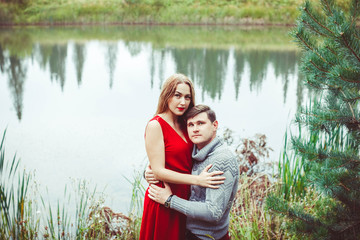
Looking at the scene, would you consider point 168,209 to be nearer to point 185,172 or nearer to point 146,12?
point 185,172

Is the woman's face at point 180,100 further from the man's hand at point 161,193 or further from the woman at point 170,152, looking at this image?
the man's hand at point 161,193

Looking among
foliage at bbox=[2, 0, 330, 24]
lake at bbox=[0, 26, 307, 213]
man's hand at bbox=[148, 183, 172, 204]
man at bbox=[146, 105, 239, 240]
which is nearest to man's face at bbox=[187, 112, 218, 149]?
man at bbox=[146, 105, 239, 240]

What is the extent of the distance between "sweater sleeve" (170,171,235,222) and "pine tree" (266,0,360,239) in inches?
21.5

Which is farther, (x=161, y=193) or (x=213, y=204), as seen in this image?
(x=161, y=193)

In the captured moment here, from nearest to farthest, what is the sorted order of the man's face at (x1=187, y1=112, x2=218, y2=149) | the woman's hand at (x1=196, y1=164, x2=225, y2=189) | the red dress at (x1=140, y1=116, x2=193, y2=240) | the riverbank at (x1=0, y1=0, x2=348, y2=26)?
the woman's hand at (x1=196, y1=164, x2=225, y2=189) < the man's face at (x1=187, y1=112, x2=218, y2=149) < the red dress at (x1=140, y1=116, x2=193, y2=240) < the riverbank at (x1=0, y1=0, x2=348, y2=26)

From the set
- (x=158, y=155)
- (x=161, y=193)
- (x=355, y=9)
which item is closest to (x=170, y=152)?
(x=158, y=155)

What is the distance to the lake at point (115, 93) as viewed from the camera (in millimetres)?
6051

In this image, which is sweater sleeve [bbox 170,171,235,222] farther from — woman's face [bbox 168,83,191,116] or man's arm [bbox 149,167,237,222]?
woman's face [bbox 168,83,191,116]

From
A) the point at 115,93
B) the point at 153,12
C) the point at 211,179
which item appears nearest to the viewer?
the point at 211,179

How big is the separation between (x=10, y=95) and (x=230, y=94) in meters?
5.44

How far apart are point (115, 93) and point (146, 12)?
14.5 metres

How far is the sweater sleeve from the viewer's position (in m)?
1.71

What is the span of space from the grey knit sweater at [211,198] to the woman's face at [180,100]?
211mm

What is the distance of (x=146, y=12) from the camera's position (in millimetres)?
23266
